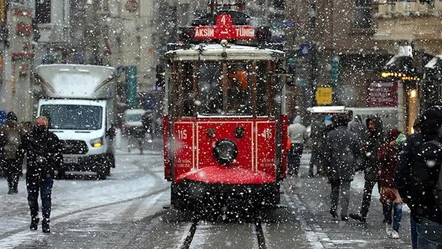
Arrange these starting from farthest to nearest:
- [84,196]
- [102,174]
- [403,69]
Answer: [403,69] → [102,174] → [84,196]

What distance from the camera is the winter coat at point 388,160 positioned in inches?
576

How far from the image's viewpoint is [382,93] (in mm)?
46250

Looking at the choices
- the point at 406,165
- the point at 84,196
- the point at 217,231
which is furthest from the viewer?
the point at 84,196

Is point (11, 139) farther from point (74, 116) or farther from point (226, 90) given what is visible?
point (226, 90)

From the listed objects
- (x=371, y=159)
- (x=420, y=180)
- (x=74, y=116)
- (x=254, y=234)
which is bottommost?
(x=254, y=234)

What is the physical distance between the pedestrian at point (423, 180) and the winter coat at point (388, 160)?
6002mm

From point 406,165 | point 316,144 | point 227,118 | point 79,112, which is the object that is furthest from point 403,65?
point 406,165

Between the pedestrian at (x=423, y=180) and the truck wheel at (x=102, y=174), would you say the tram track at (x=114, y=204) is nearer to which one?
the truck wheel at (x=102, y=174)

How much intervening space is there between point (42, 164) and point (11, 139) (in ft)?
27.6

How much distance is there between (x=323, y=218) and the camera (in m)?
18.0

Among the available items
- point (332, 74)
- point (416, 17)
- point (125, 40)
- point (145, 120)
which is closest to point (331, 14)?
point (332, 74)

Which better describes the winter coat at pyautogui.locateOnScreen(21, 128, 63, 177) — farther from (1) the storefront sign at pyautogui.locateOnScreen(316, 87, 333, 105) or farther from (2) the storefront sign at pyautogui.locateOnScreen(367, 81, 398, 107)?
(1) the storefront sign at pyautogui.locateOnScreen(316, 87, 333, 105)

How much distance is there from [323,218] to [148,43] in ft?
196

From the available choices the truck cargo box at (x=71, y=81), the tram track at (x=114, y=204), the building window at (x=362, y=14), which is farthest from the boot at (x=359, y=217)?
the building window at (x=362, y=14)
